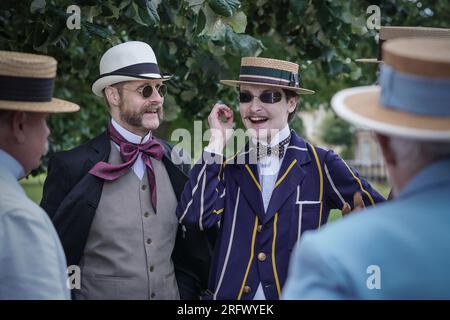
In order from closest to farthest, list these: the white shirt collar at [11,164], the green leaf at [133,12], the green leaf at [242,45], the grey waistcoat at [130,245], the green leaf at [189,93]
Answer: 1. the white shirt collar at [11,164]
2. the grey waistcoat at [130,245]
3. the green leaf at [133,12]
4. the green leaf at [242,45]
5. the green leaf at [189,93]

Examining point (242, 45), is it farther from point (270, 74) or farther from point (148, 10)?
point (270, 74)

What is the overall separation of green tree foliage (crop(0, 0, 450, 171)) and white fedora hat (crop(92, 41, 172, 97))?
35 cm

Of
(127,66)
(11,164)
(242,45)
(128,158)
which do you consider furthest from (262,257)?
(242,45)

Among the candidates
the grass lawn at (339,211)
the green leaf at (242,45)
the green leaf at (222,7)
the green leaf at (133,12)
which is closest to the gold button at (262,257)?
the grass lawn at (339,211)

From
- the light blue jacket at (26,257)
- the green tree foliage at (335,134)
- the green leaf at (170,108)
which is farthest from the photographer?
the green tree foliage at (335,134)

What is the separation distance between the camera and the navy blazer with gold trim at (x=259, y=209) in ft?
12.1

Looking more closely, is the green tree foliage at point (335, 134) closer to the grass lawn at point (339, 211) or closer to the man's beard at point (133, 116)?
the grass lawn at point (339, 211)

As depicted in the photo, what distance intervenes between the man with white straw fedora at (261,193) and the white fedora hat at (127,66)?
0.56 m

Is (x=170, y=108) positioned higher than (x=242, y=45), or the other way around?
(x=242, y=45)

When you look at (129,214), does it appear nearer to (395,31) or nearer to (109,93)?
(109,93)

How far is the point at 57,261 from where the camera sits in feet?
7.84

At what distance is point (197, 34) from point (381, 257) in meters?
3.05

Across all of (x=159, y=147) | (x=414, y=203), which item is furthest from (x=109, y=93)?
(x=414, y=203)

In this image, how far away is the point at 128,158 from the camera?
13.3ft
